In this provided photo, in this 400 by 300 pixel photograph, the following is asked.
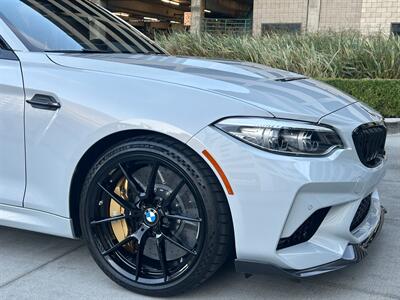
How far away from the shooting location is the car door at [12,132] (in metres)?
2.90

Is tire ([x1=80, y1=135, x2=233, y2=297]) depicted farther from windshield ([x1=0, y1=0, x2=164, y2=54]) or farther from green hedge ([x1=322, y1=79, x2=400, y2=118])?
green hedge ([x1=322, y1=79, x2=400, y2=118])

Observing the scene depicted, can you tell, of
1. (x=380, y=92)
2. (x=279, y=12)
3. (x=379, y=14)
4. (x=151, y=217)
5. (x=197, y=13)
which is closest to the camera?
(x=151, y=217)

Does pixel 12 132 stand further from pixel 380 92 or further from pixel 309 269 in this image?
pixel 380 92

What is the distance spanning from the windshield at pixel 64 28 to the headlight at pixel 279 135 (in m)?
1.42

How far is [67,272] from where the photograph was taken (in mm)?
3143

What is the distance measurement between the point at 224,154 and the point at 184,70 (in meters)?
0.67

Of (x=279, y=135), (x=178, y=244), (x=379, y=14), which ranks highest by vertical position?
(x=379, y=14)

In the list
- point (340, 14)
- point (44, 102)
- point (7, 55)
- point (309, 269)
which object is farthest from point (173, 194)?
point (340, 14)

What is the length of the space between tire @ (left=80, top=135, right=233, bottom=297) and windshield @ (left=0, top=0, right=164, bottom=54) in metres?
1.01

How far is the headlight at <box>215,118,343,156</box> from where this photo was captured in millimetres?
2455

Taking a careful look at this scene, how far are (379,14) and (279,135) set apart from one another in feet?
48.7

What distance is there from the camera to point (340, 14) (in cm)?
1652

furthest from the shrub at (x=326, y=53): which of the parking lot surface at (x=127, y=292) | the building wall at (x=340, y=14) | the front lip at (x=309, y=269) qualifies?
the front lip at (x=309, y=269)

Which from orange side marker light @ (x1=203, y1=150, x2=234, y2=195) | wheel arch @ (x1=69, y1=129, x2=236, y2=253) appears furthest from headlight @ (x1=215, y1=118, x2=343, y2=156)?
wheel arch @ (x1=69, y1=129, x2=236, y2=253)
